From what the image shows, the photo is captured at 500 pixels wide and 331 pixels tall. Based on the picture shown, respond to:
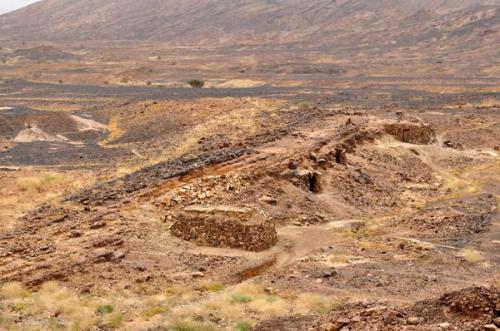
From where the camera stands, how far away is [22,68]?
336 ft

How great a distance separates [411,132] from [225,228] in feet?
A: 63.7

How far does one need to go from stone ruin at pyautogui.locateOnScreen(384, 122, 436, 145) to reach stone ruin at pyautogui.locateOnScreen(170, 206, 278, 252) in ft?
55.1

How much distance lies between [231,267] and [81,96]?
51489 millimetres

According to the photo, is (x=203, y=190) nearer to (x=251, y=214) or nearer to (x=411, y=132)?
(x=251, y=214)

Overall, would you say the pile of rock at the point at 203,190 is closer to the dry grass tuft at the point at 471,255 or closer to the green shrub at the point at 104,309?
the green shrub at the point at 104,309

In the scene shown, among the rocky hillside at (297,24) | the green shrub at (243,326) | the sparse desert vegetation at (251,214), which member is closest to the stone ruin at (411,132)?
the sparse desert vegetation at (251,214)

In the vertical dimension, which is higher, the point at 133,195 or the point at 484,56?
the point at 133,195

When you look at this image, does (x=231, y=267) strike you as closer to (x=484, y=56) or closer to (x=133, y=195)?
(x=133, y=195)

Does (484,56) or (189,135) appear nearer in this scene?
(189,135)

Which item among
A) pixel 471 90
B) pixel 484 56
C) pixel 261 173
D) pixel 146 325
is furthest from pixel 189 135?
pixel 484 56

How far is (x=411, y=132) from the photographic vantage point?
35625 mm

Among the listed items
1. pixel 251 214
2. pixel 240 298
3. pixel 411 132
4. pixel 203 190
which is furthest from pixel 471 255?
pixel 411 132

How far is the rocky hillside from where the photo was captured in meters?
133

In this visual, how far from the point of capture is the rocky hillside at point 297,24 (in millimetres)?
133250
